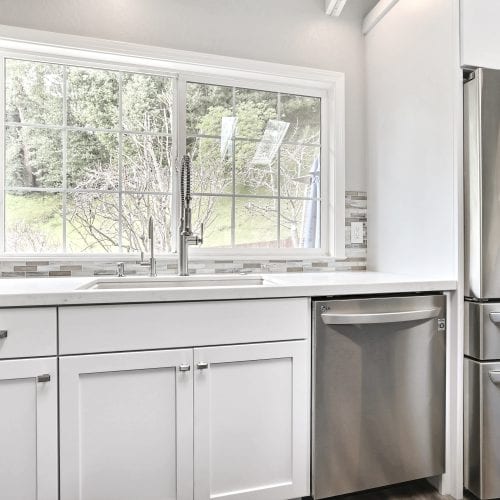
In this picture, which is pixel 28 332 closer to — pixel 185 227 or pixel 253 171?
pixel 185 227

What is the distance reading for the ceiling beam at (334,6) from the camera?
6.72ft

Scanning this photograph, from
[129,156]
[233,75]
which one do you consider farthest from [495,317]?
[129,156]

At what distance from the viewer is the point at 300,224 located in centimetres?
220

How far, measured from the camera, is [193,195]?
2.02m

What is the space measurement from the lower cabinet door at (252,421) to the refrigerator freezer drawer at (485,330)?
2.28 feet

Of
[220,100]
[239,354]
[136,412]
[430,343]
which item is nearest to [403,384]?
[430,343]

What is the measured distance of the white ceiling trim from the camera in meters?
1.96

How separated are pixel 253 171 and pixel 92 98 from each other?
3.00 feet

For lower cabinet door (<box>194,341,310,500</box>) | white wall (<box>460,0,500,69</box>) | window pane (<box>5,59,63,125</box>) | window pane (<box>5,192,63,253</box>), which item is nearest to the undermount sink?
window pane (<box>5,192,63,253</box>)

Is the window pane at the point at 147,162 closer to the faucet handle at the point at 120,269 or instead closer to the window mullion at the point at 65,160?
the window mullion at the point at 65,160

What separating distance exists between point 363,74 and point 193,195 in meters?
1.25

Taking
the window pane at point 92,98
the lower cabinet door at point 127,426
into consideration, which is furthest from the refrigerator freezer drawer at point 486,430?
the window pane at point 92,98

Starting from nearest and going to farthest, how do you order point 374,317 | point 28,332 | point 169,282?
point 28,332 < point 374,317 < point 169,282

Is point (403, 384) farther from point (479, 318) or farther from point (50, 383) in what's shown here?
point (50, 383)
